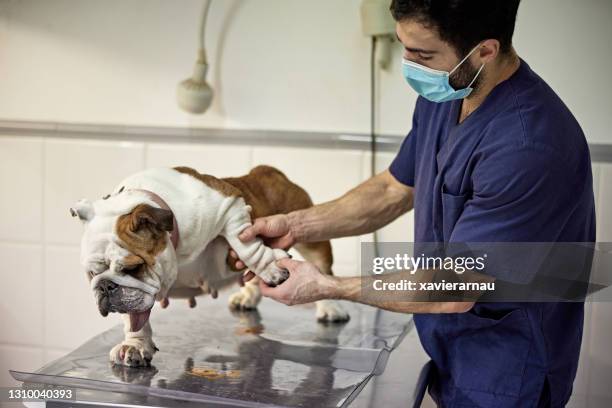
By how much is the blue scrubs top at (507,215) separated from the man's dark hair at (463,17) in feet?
0.28

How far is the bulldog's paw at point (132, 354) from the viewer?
1.12m

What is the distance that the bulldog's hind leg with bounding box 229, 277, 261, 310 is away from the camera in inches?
60.9

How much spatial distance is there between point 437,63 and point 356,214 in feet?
1.32

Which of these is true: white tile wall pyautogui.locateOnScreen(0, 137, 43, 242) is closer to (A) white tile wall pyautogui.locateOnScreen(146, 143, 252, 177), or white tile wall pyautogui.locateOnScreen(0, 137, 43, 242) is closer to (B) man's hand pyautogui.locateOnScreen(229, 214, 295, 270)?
(A) white tile wall pyautogui.locateOnScreen(146, 143, 252, 177)

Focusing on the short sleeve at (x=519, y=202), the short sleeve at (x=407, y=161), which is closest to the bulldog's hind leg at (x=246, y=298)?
the short sleeve at (x=407, y=161)

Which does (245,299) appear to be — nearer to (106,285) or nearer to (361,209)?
(361,209)

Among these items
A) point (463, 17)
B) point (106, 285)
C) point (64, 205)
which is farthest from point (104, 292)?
point (64, 205)

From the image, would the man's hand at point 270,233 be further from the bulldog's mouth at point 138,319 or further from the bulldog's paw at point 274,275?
the bulldog's mouth at point 138,319

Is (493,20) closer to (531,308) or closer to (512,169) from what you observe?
(512,169)

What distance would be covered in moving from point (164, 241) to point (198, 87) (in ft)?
2.08

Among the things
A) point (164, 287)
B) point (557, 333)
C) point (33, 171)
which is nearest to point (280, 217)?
point (164, 287)

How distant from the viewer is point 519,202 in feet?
3.37

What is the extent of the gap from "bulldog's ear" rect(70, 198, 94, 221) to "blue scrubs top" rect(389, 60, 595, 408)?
0.51 meters

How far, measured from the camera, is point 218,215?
4.01 feet
